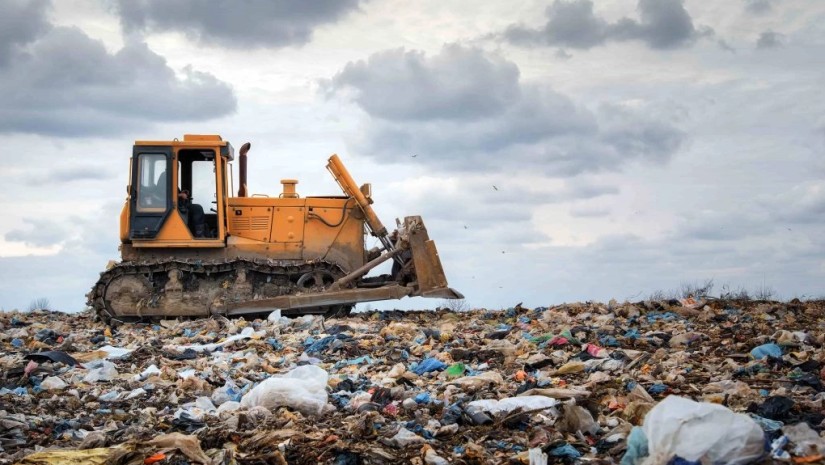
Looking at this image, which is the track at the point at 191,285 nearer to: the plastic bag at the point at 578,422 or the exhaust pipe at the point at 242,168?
the exhaust pipe at the point at 242,168

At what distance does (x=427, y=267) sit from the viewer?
13438 mm

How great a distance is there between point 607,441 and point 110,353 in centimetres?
656

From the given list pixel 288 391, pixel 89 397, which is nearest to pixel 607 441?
pixel 288 391

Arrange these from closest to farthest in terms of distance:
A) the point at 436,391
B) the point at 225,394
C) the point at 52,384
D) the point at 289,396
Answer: the point at 289,396 < the point at 436,391 < the point at 225,394 < the point at 52,384

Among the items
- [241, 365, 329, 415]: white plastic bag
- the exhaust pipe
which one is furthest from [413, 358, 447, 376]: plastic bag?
the exhaust pipe

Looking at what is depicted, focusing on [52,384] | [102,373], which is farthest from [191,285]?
[52,384]

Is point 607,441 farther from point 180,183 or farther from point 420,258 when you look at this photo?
point 180,183

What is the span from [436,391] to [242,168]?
330 inches

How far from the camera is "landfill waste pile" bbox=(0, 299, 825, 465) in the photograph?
5.45 m

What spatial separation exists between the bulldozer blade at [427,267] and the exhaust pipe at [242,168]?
3136 millimetres

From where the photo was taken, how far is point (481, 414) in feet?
20.5

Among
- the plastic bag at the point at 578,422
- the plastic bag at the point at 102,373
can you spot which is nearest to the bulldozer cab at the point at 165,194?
the plastic bag at the point at 102,373

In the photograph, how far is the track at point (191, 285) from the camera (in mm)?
13531

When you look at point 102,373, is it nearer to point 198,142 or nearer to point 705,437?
point 198,142
